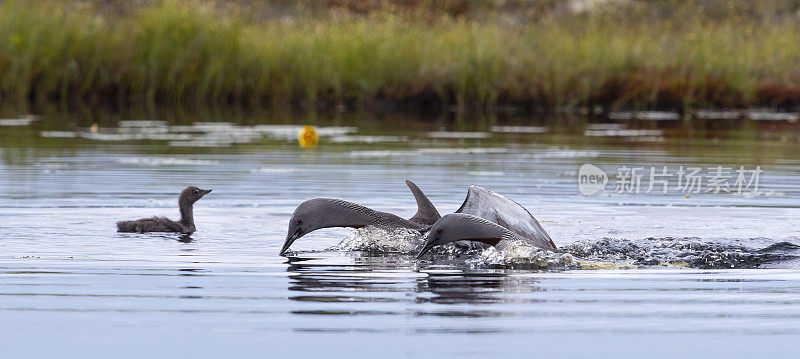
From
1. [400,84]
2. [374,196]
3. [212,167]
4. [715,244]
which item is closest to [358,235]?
[715,244]

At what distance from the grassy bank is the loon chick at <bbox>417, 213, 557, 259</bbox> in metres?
16.1

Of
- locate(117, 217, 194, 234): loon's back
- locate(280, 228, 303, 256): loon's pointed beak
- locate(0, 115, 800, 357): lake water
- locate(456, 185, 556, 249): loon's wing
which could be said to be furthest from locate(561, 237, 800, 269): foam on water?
locate(117, 217, 194, 234): loon's back

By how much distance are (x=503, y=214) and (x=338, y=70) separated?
16.0 metres

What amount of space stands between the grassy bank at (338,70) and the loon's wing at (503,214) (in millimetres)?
15380

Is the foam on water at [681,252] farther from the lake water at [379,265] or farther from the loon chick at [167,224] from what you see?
the loon chick at [167,224]

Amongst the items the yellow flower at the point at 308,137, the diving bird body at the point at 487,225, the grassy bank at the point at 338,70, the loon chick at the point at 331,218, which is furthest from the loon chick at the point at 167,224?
the grassy bank at the point at 338,70

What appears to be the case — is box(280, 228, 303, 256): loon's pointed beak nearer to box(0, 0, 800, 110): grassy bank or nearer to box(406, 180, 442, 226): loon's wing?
box(406, 180, 442, 226): loon's wing

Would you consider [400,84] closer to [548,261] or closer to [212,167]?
[212,167]

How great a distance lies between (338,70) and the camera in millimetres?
23375

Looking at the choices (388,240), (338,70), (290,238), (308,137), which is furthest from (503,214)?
(338,70)

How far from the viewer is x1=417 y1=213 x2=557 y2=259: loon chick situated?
22.6ft

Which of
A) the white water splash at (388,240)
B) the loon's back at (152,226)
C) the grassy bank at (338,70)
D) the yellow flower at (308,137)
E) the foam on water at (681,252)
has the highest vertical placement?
the grassy bank at (338,70)

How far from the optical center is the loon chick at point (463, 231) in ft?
22.6

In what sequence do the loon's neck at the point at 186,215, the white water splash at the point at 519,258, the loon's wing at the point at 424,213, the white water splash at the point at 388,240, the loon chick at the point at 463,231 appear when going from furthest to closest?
1. the loon's neck at the point at 186,215
2. the loon's wing at the point at 424,213
3. the white water splash at the point at 388,240
4. the white water splash at the point at 519,258
5. the loon chick at the point at 463,231
